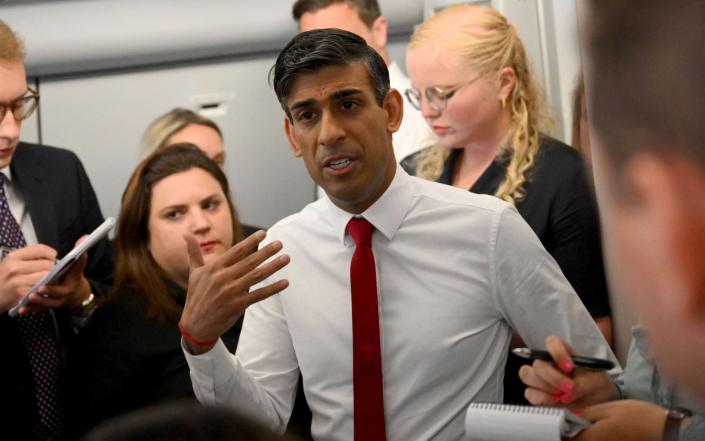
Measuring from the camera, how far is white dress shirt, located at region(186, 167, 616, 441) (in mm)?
1424

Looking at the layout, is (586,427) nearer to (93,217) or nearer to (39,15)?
Result: (93,217)

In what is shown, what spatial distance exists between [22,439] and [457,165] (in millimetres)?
1058

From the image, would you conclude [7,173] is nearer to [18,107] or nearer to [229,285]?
[18,107]

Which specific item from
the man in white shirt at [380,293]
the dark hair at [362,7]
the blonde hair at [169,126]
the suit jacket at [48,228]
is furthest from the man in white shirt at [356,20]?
the man in white shirt at [380,293]

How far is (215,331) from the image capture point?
1371 mm

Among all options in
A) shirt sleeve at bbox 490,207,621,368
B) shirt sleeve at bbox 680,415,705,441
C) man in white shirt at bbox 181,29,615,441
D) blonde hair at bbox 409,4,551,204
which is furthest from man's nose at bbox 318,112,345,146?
shirt sleeve at bbox 680,415,705,441

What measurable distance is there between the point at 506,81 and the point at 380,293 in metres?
0.68

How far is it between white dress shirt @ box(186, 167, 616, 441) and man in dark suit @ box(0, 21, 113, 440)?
1.90ft

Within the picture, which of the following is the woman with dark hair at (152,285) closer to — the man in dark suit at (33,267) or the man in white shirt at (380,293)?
the man in dark suit at (33,267)

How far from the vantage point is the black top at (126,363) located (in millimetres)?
1879

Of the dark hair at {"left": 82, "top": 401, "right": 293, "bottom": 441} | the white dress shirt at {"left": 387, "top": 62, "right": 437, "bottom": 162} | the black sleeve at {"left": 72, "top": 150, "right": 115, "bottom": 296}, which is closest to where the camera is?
the dark hair at {"left": 82, "top": 401, "right": 293, "bottom": 441}

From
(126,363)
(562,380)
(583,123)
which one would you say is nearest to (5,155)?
(126,363)

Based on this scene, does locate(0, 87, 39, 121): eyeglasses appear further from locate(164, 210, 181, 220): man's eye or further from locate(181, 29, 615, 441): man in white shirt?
locate(181, 29, 615, 441): man in white shirt

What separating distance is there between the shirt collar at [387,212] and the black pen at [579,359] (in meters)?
0.43
